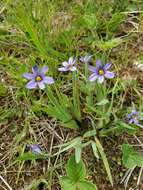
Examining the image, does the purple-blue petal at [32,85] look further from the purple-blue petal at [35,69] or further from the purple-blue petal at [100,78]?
the purple-blue petal at [100,78]

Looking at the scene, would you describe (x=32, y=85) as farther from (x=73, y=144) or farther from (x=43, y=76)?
(x=73, y=144)

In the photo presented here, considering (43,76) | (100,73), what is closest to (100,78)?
(100,73)

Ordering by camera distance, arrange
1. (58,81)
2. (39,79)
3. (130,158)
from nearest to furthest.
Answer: (39,79)
(130,158)
(58,81)

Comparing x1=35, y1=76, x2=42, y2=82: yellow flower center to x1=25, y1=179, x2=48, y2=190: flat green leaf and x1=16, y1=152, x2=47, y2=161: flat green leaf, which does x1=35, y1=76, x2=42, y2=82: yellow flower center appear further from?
x1=25, y1=179, x2=48, y2=190: flat green leaf

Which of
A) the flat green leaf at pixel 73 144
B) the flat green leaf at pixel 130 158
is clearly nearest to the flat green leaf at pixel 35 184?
the flat green leaf at pixel 73 144

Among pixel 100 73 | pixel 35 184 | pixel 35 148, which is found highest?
pixel 100 73

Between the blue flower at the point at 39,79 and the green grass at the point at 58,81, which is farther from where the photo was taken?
the green grass at the point at 58,81

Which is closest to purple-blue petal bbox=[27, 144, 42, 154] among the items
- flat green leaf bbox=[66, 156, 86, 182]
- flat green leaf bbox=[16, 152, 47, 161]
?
flat green leaf bbox=[16, 152, 47, 161]
